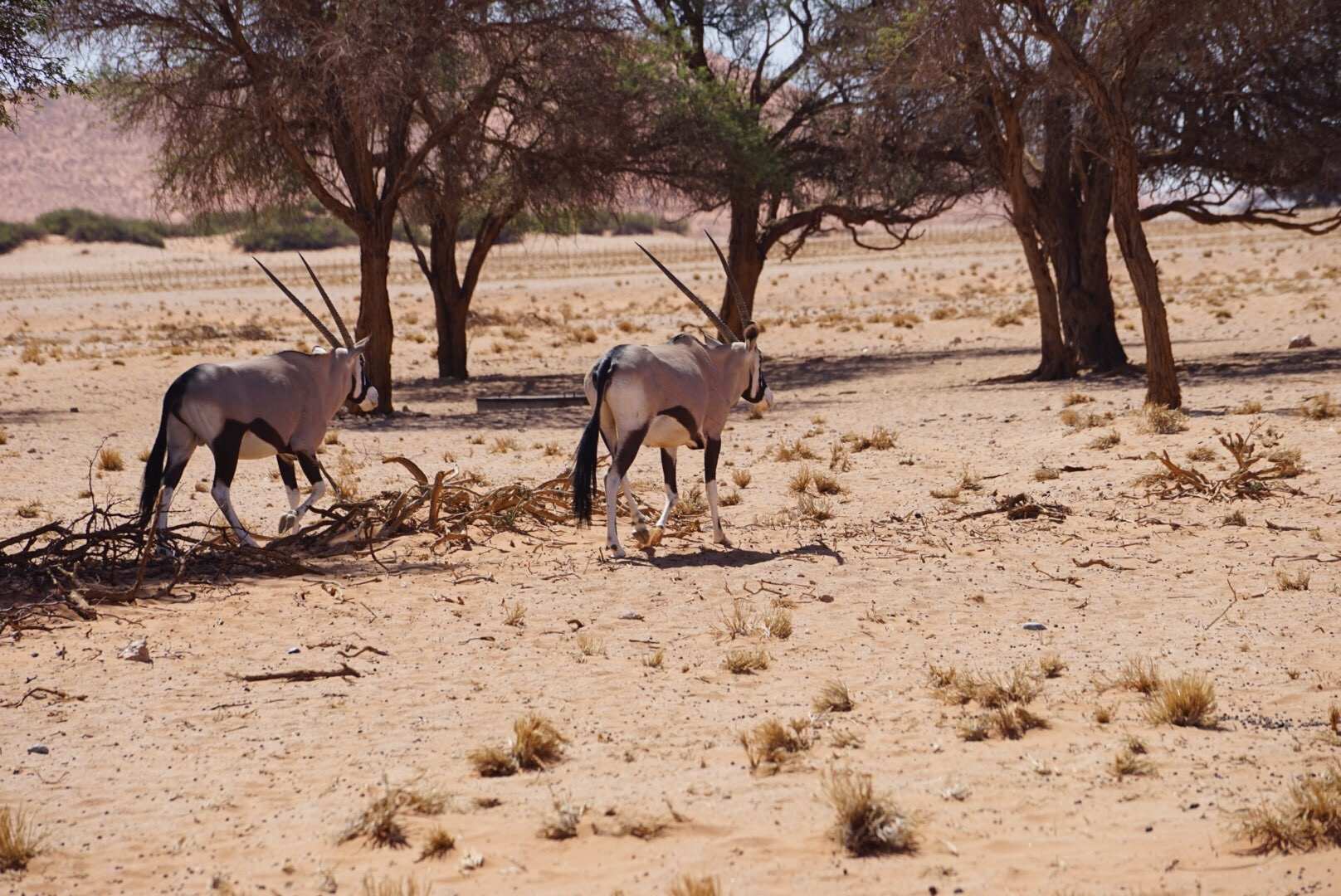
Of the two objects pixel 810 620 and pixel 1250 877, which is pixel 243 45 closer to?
pixel 810 620

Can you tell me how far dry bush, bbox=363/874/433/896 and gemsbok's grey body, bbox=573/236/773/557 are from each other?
540 centimetres

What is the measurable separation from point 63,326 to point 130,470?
31561 mm

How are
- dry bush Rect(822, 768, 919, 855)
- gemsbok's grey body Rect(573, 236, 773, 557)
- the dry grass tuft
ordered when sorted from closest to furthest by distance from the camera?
dry bush Rect(822, 768, 919, 855) → the dry grass tuft → gemsbok's grey body Rect(573, 236, 773, 557)

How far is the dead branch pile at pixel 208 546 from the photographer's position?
960 cm

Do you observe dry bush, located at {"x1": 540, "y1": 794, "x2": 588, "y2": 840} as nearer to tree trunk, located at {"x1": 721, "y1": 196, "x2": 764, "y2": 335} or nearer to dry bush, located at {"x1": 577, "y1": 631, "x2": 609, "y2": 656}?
dry bush, located at {"x1": 577, "y1": 631, "x2": 609, "y2": 656}

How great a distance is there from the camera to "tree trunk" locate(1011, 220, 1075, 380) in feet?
73.3

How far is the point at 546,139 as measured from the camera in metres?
23.8

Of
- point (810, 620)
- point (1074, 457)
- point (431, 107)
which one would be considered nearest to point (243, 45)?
point (431, 107)

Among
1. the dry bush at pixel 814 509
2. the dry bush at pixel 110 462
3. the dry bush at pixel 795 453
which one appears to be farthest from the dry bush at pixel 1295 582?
the dry bush at pixel 110 462

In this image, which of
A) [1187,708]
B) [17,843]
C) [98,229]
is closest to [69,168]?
[98,229]

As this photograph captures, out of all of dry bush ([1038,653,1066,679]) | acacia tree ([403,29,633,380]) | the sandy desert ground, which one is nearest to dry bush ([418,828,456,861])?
the sandy desert ground

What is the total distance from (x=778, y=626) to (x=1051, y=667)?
166 cm

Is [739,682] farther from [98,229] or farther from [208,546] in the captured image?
[98,229]

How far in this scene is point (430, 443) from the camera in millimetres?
18922
